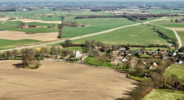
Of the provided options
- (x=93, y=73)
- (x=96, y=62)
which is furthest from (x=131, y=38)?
(x=93, y=73)

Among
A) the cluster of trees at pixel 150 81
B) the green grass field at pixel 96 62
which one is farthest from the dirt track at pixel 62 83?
the green grass field at pixel 96 62

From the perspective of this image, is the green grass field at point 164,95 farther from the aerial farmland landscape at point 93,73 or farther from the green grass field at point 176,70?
the green grass field at point 176,70

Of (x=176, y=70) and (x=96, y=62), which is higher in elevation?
(x=96, y=62)

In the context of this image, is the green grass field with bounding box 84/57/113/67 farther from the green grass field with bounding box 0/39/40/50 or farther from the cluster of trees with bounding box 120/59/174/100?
the green grass field with bounding box 0/39/40/50

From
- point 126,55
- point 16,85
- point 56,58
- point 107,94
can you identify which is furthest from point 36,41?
point 107,94

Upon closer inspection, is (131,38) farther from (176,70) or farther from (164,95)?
(164,95)

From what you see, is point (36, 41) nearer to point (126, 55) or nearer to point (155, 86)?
point (126, 55)
